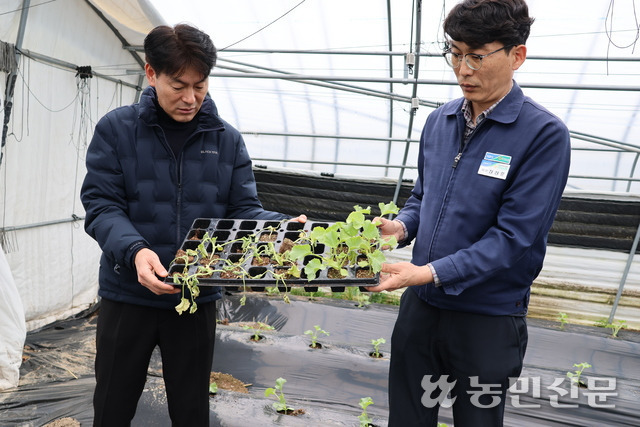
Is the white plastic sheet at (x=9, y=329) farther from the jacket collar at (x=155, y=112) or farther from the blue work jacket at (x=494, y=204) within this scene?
the blue work jacket at (x=494, y=204)

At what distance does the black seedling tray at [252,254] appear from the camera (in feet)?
6.18

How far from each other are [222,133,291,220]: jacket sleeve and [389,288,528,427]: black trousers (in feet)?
2.39

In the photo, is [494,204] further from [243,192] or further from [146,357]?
[146,357]

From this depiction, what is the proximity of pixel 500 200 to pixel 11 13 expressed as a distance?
14.6 ft

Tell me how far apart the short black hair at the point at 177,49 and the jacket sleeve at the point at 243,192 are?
390 mm

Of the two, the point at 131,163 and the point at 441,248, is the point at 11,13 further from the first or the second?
the point at 441,248

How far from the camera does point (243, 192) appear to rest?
2.31 meters

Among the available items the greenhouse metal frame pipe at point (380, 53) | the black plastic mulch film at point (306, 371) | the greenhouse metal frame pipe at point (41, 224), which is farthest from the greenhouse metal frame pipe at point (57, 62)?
the black plastic mulch film at point (306, 371)

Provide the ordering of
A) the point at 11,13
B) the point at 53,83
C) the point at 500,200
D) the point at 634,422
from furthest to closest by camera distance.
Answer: the point at 53,83
the point at 11,13
the point at 634,422
the point at 500,200

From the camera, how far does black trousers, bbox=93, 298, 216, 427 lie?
6.64ft

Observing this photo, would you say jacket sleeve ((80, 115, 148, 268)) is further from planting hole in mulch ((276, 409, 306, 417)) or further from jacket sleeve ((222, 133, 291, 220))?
planting hole in mulch ((276, 409, 306, 417))

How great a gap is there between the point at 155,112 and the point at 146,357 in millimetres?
902

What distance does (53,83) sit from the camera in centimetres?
536

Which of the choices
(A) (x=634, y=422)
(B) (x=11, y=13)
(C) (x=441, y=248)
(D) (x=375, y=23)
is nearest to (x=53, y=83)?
(B) (x=11, y=13)
